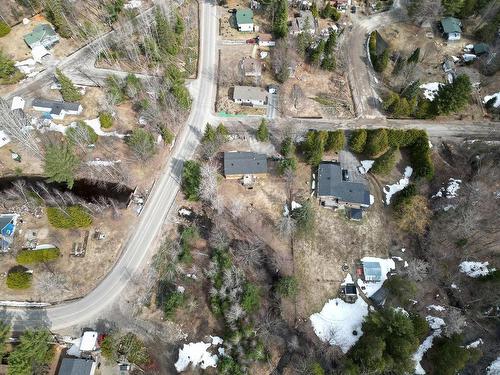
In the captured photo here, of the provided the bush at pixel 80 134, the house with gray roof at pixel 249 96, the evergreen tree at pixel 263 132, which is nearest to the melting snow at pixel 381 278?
the evergreen tree at pixel 263 132

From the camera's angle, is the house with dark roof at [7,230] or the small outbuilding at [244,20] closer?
the house with dark roof at [7,230]

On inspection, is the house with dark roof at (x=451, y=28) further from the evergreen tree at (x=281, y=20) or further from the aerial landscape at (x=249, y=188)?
the evergreen tree at (x=281, y=20)

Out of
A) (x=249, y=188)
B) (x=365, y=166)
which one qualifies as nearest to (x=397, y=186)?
(x=365, y=166)

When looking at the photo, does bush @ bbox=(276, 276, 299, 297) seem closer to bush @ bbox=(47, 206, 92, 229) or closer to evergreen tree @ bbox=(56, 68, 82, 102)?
bush @ bbox=(47, 206, 92, 229)

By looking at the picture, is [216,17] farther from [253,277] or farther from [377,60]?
[253,277]

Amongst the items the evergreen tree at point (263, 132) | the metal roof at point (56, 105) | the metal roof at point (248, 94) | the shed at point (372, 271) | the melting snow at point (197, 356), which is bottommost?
the melting snow at point (197, 356)

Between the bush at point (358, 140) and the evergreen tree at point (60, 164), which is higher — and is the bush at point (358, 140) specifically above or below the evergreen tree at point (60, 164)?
below
